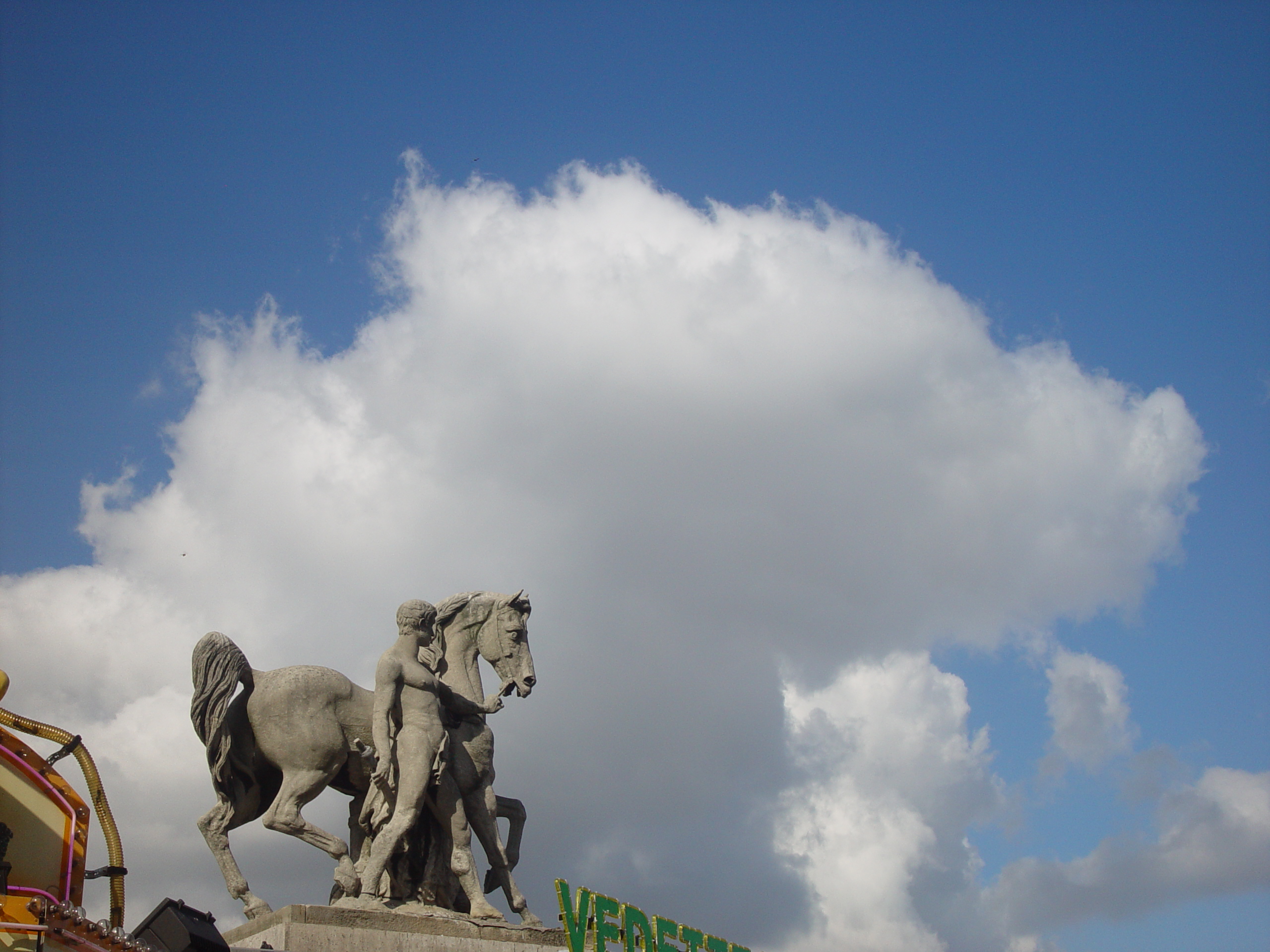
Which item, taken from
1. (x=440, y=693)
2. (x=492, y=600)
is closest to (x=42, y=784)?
(x=440, y=693)

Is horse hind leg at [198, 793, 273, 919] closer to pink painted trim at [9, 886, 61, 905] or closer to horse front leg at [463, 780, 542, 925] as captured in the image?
horse front leg at [463, 780, 542, 925]

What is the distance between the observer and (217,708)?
49.0 ft

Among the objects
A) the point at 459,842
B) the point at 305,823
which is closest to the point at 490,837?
the point at 459,842

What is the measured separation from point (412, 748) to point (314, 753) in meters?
1.13

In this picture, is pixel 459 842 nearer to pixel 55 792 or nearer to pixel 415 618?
pixel 415 618

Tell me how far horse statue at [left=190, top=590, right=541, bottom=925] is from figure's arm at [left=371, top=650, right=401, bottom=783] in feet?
1.44

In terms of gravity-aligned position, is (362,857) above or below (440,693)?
below

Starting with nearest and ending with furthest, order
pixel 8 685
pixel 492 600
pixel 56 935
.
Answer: pixel 56 935 < pixel 8 685 < pixel 492 600

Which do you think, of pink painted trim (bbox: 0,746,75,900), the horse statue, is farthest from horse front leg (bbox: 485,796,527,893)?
pink painted trim (bbox: 0,746,75,900)

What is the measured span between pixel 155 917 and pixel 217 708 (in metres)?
4.33

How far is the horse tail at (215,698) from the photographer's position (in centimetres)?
1490

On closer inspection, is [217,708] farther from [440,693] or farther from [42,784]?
[42,784]

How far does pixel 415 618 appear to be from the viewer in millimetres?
16188

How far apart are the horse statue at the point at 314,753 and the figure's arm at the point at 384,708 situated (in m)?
0.44
